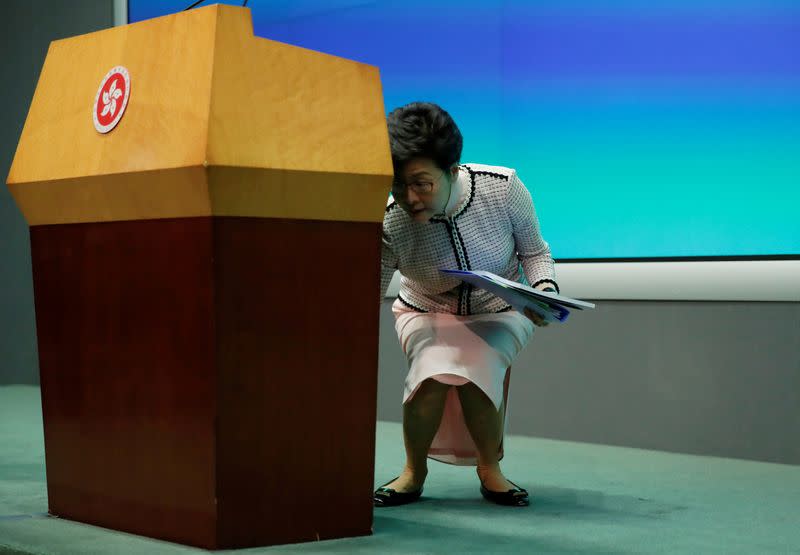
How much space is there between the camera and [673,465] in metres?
3.24

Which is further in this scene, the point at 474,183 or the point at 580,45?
the point at 580,45

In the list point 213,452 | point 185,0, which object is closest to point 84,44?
point 213,452

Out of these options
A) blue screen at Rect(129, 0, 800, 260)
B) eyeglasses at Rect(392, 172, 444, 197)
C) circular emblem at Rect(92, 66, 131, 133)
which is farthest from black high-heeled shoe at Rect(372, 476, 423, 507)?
blue screen at Rect(129, 0, 800, 260)

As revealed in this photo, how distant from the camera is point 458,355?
8.07 feet

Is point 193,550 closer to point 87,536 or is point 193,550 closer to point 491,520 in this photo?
point 87,536

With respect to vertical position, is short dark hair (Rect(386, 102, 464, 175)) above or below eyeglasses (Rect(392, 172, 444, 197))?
above

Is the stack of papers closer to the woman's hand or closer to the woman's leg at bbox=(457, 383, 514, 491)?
the woman's hand

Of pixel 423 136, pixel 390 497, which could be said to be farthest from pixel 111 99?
pixel 390 497

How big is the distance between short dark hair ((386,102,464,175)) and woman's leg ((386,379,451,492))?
1.83ft

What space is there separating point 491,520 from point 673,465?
118 cm

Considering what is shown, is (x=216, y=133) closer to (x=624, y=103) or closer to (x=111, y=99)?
(x=111, y=99)

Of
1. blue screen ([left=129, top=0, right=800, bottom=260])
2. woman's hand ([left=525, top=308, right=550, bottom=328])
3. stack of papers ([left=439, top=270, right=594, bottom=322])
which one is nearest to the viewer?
stack of papers ([left=439, top=270, right=594, bottom=322])

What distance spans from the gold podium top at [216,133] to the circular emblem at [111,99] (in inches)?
0.5

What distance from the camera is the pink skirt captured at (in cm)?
245
